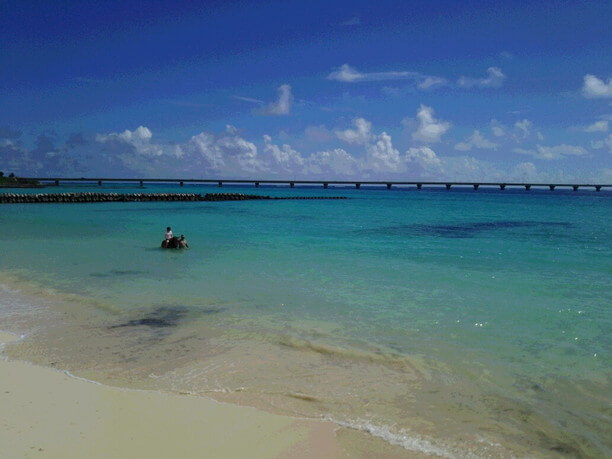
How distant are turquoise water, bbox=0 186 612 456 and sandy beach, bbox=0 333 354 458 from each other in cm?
45

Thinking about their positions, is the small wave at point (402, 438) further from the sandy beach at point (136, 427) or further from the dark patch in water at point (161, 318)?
the dark patch in water at point (161, 318)

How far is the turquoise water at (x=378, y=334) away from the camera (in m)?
5.86

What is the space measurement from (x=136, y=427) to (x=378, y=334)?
4935 mm

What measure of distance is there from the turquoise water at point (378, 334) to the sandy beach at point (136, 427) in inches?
17.6

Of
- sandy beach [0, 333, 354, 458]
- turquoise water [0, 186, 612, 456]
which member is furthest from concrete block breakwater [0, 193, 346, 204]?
sandy beach [0, 333, 354, 458]

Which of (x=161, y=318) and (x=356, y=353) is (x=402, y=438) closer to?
(x=356, y=353)

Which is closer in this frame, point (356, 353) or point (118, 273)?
point (356, 353)

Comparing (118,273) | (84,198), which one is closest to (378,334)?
(118,273)

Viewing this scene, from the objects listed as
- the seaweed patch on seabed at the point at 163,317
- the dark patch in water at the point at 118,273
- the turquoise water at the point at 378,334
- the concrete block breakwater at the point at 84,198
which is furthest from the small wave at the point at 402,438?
the concrete block breakwater at the point at 84,198

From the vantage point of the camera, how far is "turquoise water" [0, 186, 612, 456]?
5859mm

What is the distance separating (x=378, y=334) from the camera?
8945 mm

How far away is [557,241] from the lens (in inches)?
1001

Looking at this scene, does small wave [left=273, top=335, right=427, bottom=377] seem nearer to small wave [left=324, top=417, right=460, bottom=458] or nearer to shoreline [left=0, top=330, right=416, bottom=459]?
small wave [left=324, top=417, right=460, bottom=458]

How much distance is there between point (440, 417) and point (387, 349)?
2390mm
